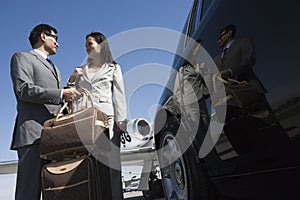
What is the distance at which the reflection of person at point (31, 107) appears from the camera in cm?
207

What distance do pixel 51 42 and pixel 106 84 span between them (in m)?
0.53

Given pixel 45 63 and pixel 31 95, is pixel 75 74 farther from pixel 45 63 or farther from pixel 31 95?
pixel 31 95

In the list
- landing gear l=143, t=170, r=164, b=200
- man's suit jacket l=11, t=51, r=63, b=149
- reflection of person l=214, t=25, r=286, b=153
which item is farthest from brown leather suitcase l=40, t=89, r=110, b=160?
landing gear l=143, t=170, r=164, b=200

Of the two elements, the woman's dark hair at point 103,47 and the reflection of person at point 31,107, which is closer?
the reflection of person at point 31,107

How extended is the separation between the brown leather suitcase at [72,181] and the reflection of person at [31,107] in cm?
17

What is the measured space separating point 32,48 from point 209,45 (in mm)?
1398

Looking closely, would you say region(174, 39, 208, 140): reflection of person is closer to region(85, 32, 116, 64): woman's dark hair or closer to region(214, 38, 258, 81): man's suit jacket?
region(214, 38, 258, 81): man's suit jacket

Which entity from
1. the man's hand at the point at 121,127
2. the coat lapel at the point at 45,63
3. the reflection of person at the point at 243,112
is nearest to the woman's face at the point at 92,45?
the coat lapel at the point at 45,63

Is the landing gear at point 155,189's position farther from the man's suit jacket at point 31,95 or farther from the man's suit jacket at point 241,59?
the man's suit jacket at point 241,59

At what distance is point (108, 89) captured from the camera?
251cm

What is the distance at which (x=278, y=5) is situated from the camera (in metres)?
1.14

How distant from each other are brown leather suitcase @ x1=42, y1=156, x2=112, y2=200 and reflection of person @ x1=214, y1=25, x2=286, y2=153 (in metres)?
0.88

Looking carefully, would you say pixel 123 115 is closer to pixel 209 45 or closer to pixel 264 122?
pixel 209 45

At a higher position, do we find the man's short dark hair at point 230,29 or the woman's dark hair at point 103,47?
the woman's dark hair at point 103,47
